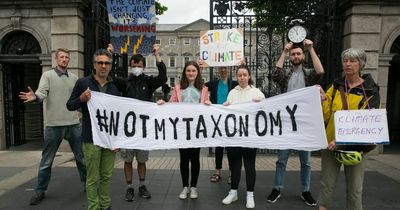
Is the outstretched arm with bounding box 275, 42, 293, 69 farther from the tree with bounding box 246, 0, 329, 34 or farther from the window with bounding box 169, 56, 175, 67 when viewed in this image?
the window with bounding box 169, 56, 175, 67

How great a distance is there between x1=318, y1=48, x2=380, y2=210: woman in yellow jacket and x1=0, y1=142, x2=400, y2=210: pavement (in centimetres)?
117

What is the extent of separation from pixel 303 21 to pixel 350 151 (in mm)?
6054

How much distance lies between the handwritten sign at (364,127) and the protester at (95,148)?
273 centimetres

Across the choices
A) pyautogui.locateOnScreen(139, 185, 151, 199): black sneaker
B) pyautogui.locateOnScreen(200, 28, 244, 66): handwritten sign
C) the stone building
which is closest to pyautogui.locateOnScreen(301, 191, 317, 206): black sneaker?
pyautogui.locateOnScreen(139, 185, 151, 199): black sneaker

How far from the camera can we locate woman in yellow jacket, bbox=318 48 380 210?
11.7 ft

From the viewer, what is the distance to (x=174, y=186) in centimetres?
578

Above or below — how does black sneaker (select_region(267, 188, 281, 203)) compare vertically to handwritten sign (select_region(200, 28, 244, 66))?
below

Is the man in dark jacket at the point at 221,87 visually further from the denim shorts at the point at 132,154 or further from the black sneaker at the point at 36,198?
the black sneaker at the point at 36,198

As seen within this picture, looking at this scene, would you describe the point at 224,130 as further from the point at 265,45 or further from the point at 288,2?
the point at 288,2

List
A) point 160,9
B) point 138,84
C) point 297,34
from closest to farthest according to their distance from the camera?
1. point 138,84
2. point 297,34
3. point 160,9

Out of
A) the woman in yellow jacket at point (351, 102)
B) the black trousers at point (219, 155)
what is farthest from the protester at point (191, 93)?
the woman in yellow jacket at point (351, 102)

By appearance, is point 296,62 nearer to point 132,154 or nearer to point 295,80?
point 295,80

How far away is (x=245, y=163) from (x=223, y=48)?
7.75ft

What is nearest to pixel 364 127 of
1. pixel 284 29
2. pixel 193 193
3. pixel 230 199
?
pixel 230 199
